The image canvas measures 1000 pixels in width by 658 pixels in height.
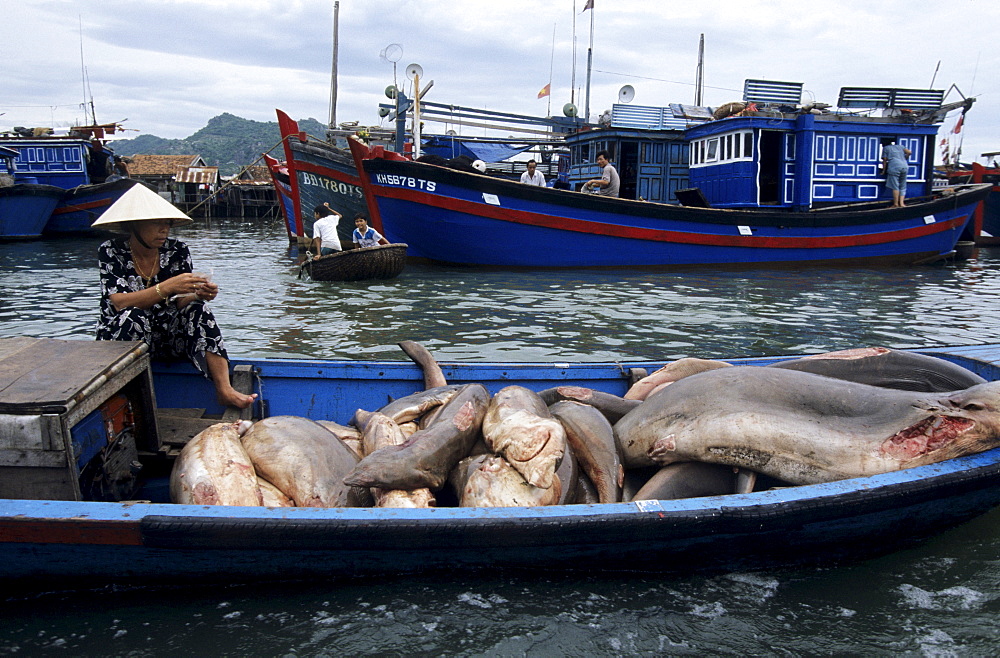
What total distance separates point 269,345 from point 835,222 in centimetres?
1293

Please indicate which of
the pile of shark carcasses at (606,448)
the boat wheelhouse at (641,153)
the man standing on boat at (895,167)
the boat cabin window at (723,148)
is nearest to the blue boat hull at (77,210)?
the boat wheelhouse at (641,153)

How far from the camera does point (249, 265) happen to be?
56.5 ft

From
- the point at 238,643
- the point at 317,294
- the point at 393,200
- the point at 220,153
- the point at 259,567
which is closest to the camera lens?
the point at 238,643

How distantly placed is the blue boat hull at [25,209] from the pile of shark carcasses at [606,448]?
929 inches

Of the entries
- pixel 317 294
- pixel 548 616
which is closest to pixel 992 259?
pixel 317 294

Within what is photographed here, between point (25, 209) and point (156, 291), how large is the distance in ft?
75.5

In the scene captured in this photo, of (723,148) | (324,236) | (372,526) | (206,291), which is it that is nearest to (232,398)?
(206,291)

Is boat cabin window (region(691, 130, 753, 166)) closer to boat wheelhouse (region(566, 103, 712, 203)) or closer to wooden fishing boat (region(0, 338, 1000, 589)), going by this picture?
boat wheelhouse (region(566, 103, 712, 203))

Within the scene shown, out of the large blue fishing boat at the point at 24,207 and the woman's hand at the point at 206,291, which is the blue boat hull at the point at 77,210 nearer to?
the large blue fishing boat at the point at 24,207

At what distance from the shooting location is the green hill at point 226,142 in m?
125

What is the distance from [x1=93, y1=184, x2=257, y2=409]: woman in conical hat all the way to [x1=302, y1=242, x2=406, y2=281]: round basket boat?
8.12 m

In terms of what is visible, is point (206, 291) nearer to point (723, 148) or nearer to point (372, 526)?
point (372, 526)

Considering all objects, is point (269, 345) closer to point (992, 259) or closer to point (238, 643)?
point (238, 643)

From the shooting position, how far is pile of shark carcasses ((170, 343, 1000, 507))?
340 cm
